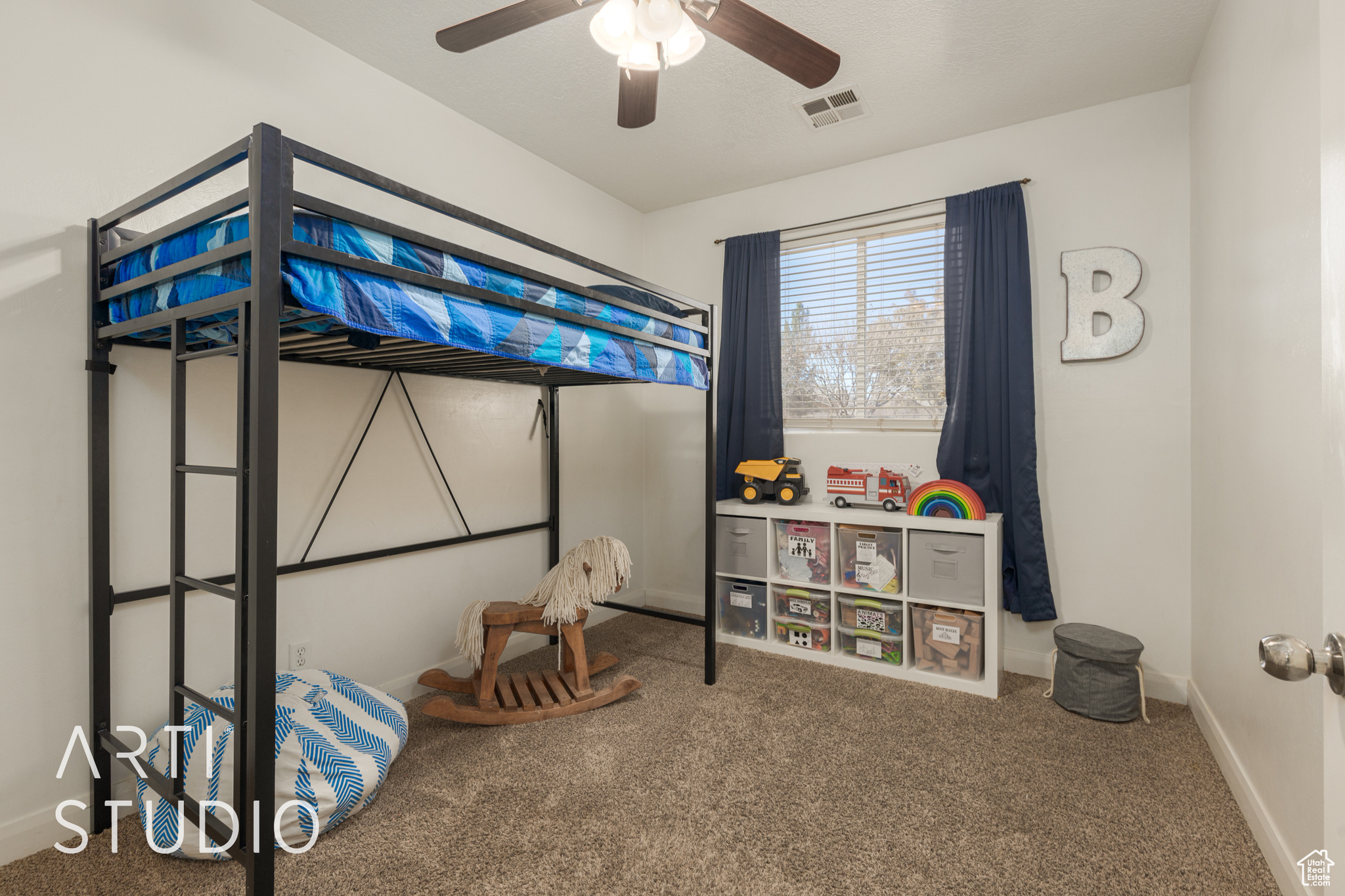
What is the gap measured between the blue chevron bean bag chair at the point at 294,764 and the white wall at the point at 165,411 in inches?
9.3

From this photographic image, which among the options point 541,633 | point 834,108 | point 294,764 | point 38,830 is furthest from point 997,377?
point 38,830

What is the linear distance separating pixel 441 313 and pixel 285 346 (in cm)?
74

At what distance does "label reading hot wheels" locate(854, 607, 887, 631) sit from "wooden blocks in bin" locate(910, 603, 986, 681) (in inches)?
4.8

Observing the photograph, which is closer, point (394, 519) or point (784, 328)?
point (394, 519)

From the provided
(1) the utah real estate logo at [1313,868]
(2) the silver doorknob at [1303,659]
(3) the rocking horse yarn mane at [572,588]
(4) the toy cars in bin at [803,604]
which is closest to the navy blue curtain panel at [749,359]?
(4) the toy cars in bin at [803,604]

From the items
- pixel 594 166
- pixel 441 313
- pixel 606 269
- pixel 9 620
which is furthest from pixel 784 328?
pixel 9 620

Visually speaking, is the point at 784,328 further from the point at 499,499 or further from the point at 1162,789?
the point at 1162,789

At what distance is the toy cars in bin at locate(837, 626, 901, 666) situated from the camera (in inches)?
108

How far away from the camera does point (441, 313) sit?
1435 millimetres

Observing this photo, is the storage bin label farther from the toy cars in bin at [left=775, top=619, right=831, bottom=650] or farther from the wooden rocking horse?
the wooden rocking horse

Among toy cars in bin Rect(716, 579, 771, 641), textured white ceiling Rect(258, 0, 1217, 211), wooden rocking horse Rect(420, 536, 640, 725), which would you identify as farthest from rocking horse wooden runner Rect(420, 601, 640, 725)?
textured white ceiling Rect(258, 0, 1217, 211)

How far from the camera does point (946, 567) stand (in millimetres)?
2607

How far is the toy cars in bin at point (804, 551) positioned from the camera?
9.48 ft

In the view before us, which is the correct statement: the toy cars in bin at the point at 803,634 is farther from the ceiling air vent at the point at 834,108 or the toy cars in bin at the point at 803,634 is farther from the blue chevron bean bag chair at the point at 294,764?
the ceiling air vent at the point at 834,108
